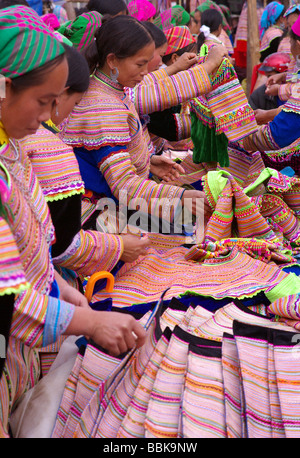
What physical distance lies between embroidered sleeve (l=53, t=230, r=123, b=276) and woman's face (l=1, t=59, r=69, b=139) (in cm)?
56

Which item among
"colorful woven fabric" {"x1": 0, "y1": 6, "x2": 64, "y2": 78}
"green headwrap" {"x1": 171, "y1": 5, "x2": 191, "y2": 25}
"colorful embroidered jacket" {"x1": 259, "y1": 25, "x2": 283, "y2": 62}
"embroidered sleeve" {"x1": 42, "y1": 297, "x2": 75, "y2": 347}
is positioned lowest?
"colorful embroidered jacket" {"x1": 259, "y1": 25, "x2": 283, "y2": 62}

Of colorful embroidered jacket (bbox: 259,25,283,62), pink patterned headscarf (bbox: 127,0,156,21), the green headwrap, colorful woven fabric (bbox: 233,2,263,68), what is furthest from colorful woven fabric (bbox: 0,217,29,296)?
colorful woven fabric (bbox: 233,2,263,68)

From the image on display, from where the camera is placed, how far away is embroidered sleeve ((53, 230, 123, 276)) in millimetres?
1835

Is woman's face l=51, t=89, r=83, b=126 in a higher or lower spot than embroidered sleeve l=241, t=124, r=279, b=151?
higher

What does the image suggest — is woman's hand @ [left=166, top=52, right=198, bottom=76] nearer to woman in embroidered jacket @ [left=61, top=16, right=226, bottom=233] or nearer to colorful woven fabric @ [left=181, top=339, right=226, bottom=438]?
woman in embroidered jacket @ [left=61, top=16, right=226, bottom=233]

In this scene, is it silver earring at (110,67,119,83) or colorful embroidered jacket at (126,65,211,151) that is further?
colorful embroidered jacket at (126,65,211,151)

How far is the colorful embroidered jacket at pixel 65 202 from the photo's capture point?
66.6 inches

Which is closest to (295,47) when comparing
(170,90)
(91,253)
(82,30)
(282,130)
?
(282,130)

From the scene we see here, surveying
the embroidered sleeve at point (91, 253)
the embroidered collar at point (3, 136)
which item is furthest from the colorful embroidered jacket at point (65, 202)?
the embroidered collar at point (3, 136)

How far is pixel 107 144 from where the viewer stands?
91.4 inches

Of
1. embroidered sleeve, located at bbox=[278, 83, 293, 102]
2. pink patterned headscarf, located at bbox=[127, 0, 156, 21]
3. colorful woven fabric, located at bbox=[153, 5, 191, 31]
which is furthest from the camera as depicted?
colorful woven fabric, located at bbox=[153, 5, 191, 31]

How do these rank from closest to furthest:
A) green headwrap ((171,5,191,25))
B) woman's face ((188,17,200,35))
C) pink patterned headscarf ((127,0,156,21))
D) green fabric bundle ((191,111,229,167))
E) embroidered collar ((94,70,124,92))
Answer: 1. embroidered collar ((94,70,124,92))
2. green fabric bundle ((191,111,229,167))
3. pink patterned headscarf ((127,0,156,21))
4. green headwrap ((171,5,191,25))
5. woman's face ((188,17,200,35))

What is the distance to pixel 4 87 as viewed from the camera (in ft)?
4.19
